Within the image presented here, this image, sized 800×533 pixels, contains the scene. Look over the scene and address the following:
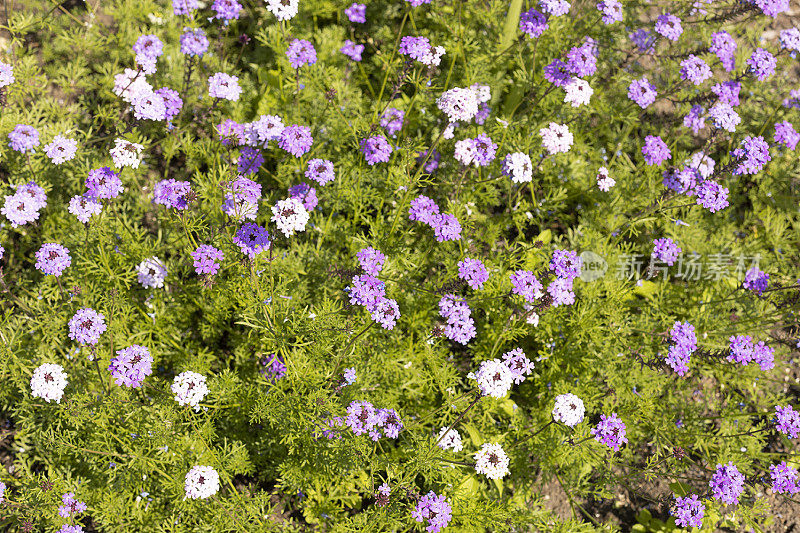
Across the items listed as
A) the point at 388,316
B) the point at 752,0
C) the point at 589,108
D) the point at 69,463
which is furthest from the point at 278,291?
the point at 752,0

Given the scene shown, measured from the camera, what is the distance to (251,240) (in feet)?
16.3

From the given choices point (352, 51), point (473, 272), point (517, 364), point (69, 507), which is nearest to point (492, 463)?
point (517, 364)

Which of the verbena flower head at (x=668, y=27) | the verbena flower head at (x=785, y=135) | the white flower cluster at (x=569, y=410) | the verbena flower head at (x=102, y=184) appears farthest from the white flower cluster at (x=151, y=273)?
the verbena flower head at (x=785, y=135)

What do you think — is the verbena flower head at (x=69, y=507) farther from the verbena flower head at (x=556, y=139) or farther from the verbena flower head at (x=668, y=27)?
the verbena flower head at (x=668, y=27)

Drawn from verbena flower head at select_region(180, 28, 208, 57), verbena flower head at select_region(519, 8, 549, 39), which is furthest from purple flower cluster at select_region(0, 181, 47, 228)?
verbena flower head at select_region(519, 8, 549, 39)

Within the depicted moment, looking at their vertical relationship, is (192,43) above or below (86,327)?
above

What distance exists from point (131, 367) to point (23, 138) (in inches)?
97.1

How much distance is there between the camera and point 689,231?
6.65m

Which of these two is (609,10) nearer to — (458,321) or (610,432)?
(458,321)

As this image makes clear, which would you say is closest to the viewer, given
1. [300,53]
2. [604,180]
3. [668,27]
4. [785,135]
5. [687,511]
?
[687,511]

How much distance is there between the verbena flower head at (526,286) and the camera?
5168mm

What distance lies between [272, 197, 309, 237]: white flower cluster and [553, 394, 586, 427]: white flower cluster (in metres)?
2.43

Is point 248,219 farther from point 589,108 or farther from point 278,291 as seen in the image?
point 589,108

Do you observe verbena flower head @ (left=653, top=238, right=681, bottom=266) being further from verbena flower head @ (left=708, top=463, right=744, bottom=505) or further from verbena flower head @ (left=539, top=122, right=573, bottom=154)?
verbena flower head @ (left=708, top=463, right=744, bottom=505)
